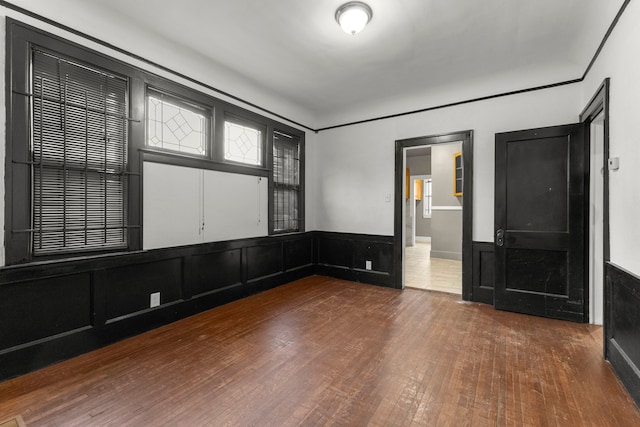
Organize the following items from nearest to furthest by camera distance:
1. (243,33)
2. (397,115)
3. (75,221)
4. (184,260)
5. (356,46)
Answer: (75,221), (243,33), (356,46), (184,260), (397,115)

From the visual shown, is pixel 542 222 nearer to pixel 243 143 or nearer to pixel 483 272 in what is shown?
pixel 483 272

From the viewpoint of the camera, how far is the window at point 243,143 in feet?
12.9

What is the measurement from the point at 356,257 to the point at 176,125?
10.9 feet

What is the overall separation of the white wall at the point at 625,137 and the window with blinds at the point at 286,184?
3820 millimetres

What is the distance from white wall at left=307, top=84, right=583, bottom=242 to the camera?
364 centimetres

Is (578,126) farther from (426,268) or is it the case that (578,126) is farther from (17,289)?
(17,289)

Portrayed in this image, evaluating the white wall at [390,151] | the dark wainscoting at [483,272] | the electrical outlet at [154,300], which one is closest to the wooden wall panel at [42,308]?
the electrical outlet at [154,300]

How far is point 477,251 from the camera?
157 inches

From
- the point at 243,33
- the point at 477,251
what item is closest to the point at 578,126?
the point at 477,251

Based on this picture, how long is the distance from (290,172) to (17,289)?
3.62 meters

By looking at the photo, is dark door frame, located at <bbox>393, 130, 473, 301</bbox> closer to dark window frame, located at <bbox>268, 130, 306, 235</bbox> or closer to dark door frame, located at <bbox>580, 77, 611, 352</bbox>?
dark door frame, located at <bbox>580, 77, 611, 352</bbox>

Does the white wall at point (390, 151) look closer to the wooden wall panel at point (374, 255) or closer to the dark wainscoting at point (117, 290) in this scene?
the wooden wall panel at point (374, 255)

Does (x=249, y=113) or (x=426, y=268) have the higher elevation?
(x=249, y=113)

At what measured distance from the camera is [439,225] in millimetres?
7605
